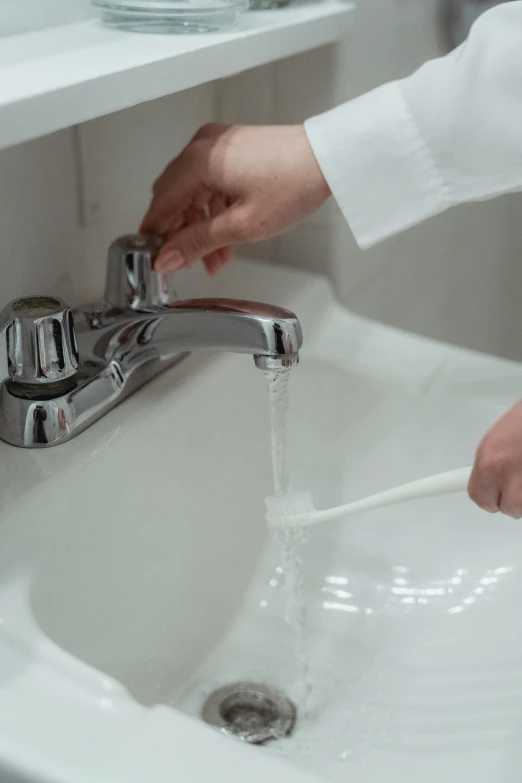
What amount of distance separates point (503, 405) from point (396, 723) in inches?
8.6

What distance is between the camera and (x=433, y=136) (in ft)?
1.65

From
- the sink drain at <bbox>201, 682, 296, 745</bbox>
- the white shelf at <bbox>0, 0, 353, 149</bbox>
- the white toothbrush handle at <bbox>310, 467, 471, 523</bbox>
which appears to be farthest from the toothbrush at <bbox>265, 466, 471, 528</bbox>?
the white shelf at <bbox>0, 0, 353, 149</bbox>

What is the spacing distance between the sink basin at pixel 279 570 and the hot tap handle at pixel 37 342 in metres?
0.05

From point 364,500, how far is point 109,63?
25 cm

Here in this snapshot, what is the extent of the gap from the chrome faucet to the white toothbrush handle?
0.27 ft

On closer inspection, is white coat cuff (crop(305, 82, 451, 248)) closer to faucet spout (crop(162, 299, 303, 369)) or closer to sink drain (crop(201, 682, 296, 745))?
faucet spout (crop(162, 299, 303, 369))

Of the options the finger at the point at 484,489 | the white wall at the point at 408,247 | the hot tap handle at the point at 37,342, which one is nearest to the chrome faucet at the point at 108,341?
the hot tap handle at the point at 37,342

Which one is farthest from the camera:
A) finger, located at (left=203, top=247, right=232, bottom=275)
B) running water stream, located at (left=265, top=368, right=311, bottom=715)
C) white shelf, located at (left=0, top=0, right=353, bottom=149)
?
finger, located at (left=203, top=247, right=232, bottom=275)

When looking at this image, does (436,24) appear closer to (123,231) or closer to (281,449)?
(123,231)

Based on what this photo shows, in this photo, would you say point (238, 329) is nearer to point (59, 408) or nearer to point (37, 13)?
point (59, 408)

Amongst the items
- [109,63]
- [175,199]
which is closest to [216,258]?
[175,199]

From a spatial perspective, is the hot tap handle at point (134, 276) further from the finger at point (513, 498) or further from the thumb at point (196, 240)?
the finger at point (513, 498)

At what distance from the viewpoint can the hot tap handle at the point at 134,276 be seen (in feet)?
1.63

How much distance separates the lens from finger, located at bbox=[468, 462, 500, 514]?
377 mm
